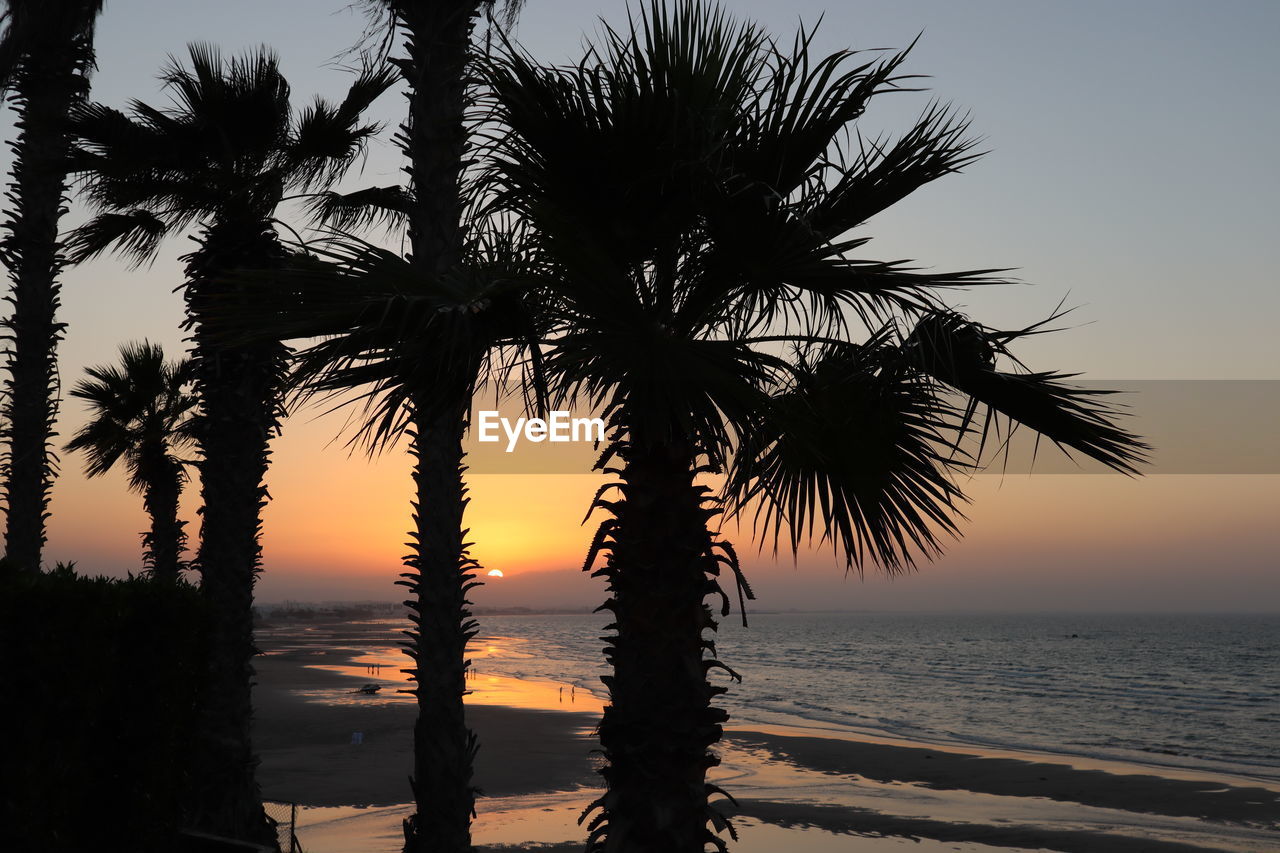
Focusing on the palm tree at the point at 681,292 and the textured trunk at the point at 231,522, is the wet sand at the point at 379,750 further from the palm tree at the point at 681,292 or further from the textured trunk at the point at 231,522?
the palm tree at the point at 681,292

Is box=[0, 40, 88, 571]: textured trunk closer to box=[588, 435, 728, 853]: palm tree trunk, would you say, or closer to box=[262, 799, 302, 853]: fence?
box=[262, 799, 302, 853]: fence

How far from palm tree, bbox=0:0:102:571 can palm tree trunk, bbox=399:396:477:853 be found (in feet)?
23.0

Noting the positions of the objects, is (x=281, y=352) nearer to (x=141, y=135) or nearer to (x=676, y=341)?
(x=141, y=135)

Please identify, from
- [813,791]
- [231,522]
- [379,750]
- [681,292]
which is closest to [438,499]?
[231,522]

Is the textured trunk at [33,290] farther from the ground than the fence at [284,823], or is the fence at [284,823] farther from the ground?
the textured trunk at [33,290]

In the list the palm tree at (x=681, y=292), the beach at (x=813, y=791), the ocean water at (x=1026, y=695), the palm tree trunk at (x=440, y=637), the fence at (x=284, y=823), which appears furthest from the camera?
the ocean water at (x=1026, y=695)

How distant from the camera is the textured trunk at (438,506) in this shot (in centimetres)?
1013

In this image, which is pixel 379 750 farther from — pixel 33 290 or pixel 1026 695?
pixel 1026 695

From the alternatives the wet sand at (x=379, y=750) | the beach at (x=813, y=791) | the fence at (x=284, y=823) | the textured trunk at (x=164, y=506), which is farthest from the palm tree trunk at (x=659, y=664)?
the textured trunk at (x=164, y=506)

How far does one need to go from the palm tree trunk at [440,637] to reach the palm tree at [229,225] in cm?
205

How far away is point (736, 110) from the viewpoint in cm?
555

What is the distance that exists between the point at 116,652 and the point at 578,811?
13849mm

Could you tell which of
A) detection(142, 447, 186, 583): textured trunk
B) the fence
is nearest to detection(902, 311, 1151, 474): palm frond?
the fence

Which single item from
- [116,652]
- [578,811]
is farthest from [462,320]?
[578,811]
